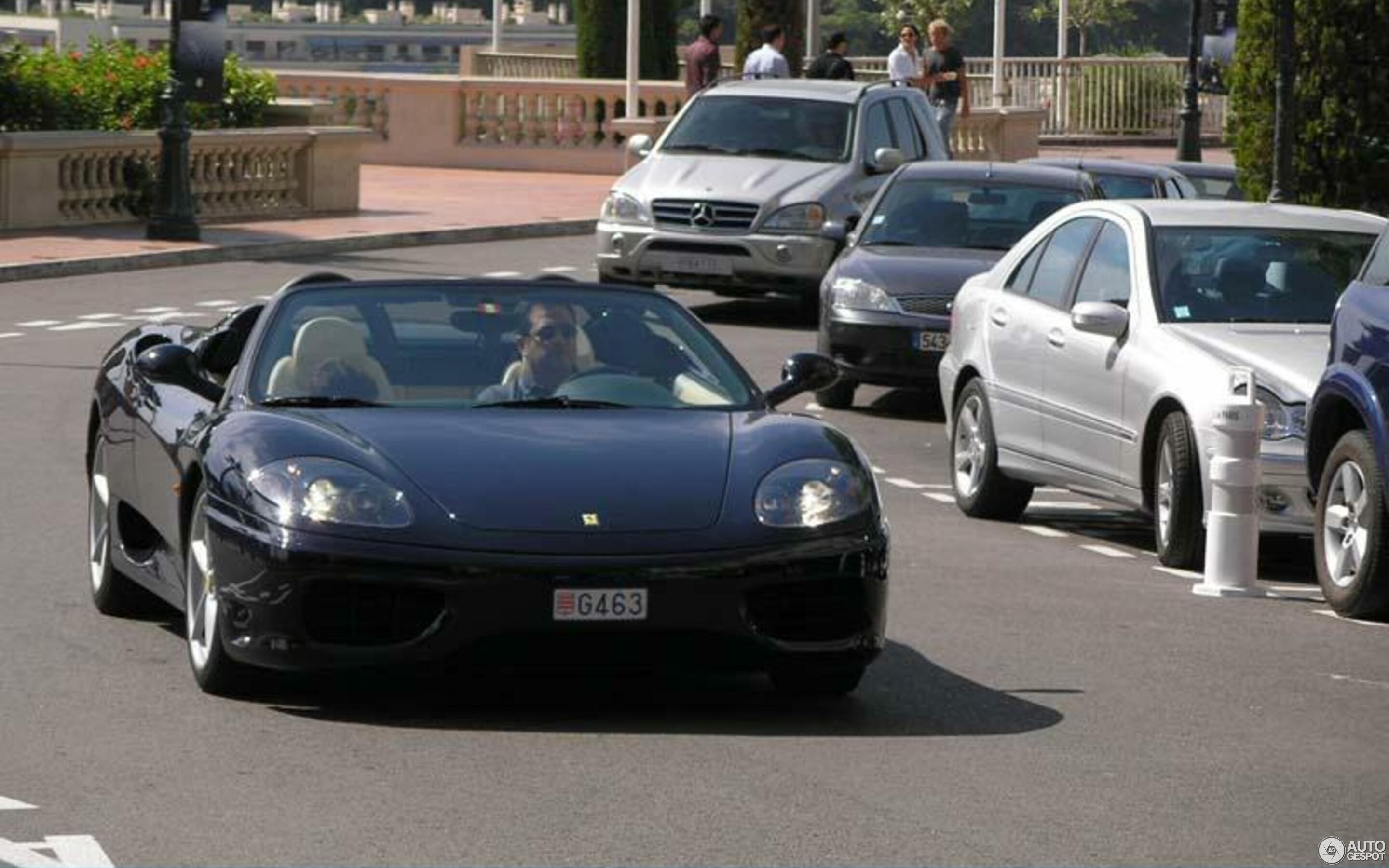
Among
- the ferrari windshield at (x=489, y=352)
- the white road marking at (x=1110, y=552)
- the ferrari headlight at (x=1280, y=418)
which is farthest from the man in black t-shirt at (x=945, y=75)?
the ferrari windshield at (x=489, y=352)

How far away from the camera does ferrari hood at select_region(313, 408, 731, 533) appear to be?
28.8 ft

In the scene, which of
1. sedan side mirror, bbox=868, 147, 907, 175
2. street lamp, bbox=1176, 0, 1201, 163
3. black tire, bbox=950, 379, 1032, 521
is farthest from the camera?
street lamp, bbox=1176, 0, 1201, 163

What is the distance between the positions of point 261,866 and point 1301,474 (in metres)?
6.67

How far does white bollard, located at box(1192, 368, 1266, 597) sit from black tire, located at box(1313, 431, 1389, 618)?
28cm

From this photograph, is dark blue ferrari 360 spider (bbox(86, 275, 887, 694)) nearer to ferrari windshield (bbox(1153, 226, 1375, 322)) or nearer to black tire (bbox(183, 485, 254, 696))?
black tire (bbox(183, 485, 254, 696))

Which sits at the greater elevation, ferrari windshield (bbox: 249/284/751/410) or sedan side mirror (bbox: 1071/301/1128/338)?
ferrari windshield (bbox: 249/284/751/410)

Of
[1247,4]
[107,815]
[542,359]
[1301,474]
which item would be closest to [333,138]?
[1247,4]

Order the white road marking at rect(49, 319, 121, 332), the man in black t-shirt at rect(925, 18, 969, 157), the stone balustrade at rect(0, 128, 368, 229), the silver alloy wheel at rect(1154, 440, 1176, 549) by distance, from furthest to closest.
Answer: the man in black t-shirt at rect(925, 18, 969, 157)
the stone balustrade at rect(0, 128, 368, 229)
the white road marking at rect(49, 319, 121, 332)
the silver alloy wheel at rect(1154, 440, 1176, 549)

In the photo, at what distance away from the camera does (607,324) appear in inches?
399

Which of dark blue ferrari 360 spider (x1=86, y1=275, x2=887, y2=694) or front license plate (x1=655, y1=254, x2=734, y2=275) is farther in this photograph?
front license plate (x1=655, y1=254, x2=734, y2=275)

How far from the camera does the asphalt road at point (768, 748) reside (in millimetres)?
7371

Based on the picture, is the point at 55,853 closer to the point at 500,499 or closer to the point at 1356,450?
the point at 500,499

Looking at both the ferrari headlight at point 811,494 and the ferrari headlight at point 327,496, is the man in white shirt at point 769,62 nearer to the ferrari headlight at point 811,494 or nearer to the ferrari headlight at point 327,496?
the ferrari headlight at point 811,494

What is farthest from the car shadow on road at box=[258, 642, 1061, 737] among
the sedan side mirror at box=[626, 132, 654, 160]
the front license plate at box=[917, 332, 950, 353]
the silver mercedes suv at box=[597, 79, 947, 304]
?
the sedan side mirror at box=[626, 132, 654, 160]
